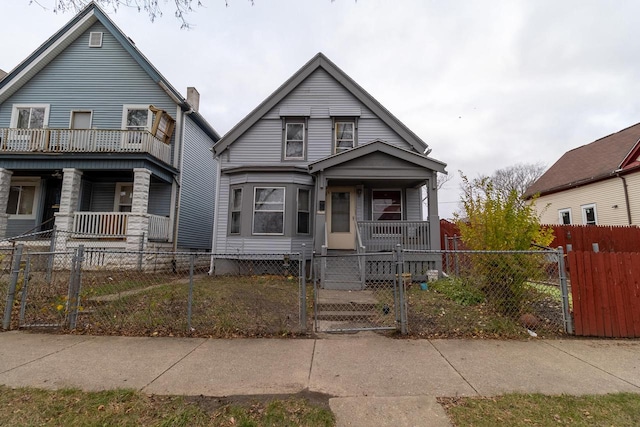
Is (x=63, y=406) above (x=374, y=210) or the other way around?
the other way around

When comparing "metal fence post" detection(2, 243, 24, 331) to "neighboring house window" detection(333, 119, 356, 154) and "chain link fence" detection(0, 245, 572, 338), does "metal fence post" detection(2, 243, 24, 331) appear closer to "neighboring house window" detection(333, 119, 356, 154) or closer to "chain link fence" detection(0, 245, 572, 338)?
"chain link fence" detection(0, 245, 572, 338)

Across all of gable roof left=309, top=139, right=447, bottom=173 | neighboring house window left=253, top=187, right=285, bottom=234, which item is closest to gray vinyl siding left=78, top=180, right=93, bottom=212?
neighboring house window left=253, top=187, right=285, bottom=234

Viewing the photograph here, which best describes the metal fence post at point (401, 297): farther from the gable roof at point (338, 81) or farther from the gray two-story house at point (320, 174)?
the gable roof at point (338, 81)

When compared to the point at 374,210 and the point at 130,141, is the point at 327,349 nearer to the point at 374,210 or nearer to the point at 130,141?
the point at 374,210

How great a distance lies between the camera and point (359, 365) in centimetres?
389

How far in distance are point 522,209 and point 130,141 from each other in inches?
518

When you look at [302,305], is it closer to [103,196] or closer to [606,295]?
[606,295]

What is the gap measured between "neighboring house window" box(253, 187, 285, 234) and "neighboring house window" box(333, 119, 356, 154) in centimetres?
296

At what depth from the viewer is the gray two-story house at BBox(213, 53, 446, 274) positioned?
9641 mm

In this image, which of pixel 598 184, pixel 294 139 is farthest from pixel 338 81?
pixel 598 184

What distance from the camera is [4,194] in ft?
39.6

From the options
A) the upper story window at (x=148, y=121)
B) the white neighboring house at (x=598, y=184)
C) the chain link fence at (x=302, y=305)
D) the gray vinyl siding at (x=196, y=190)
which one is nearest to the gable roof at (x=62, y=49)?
the upper story window at (x=148, y=121)

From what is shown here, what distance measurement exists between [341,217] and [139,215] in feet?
24.4

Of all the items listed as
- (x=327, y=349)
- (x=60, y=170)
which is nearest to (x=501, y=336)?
(x=327, y=349)
